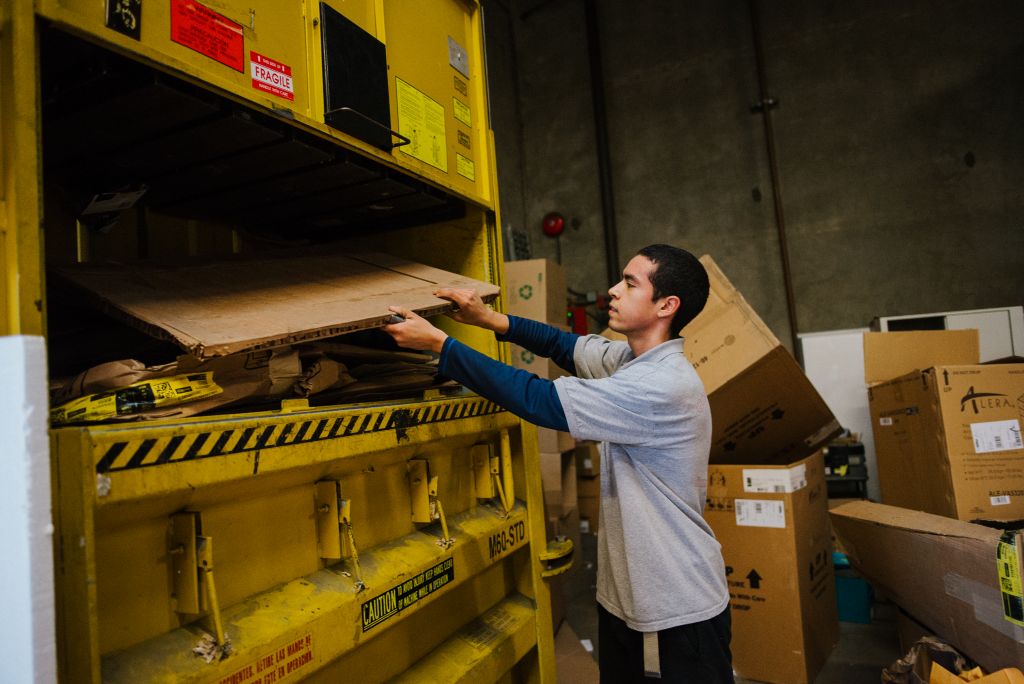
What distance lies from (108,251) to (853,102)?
628cm

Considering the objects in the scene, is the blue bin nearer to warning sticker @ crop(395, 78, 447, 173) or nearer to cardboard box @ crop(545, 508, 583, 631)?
cardboard box @ crop(545, 508, 583, 631)

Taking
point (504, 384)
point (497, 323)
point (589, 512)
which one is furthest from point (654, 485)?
point (589, 512)

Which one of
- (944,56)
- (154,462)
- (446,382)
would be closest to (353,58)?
(446,382)

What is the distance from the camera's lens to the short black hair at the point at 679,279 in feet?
6.11

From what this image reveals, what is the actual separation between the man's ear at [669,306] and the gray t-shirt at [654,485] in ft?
0.32

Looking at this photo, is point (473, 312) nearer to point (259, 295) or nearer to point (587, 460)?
point (259, 295)

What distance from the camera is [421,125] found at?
6.00 feet

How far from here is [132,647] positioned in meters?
0.99

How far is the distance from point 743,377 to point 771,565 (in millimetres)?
949

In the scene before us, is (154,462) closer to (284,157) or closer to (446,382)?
(284,157)

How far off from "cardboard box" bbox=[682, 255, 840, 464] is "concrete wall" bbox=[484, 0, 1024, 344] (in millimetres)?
3008

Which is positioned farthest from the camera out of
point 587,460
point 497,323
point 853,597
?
point 587,460

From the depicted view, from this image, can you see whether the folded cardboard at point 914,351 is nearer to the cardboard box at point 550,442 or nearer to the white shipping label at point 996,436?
the white shipping label at point 996,436

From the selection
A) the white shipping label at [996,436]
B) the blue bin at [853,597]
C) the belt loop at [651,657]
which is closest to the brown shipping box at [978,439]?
the white shipping label at [996,436]
